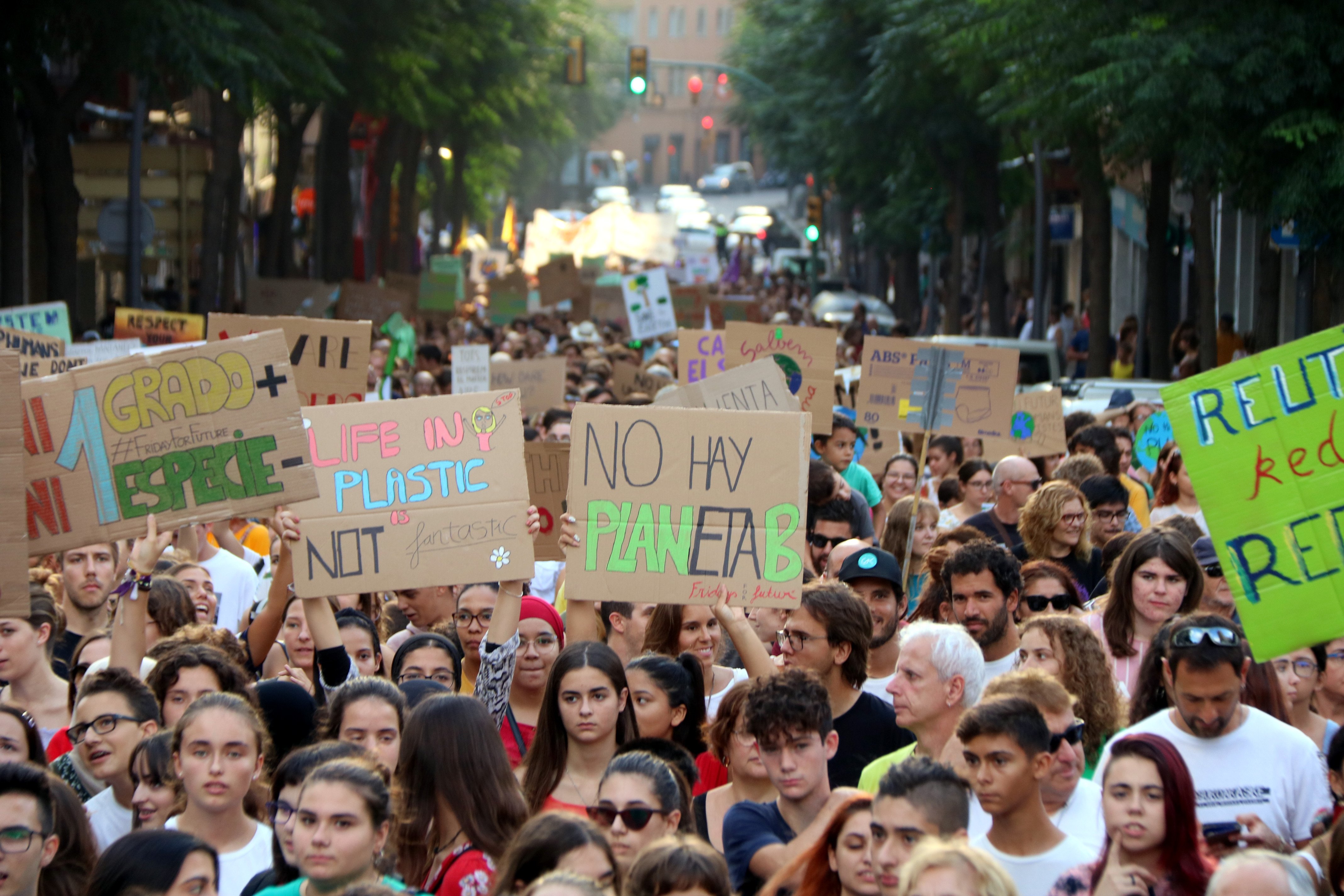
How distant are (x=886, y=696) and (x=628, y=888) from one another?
2.35m

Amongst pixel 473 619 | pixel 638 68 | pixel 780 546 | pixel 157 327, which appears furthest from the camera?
pixel 638 68

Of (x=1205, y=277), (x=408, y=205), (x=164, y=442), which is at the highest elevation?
(x=408, y=205)

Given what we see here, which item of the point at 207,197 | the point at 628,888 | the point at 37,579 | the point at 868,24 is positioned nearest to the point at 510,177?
the point at 868,24

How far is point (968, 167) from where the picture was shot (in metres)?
34.2

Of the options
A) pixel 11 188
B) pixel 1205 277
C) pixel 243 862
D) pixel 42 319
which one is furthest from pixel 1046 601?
pixel 11 188

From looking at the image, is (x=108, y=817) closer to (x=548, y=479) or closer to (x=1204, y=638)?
(x=1204, y=638)

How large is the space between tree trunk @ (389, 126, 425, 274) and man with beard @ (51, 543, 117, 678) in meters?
30.4

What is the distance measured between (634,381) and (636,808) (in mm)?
11826

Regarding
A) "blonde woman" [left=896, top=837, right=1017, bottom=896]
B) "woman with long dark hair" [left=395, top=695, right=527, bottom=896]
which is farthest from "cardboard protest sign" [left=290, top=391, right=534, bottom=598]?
"blonde woman" [left=896, top=837, right=1017, bottom=896]

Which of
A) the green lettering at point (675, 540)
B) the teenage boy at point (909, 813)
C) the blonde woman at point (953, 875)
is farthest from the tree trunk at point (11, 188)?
the blonde woman at point (953, 875)

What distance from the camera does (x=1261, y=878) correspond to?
3.73m

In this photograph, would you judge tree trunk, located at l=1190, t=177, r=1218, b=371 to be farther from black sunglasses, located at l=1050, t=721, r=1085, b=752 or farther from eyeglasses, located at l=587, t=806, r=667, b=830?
eyeglasses, located at l=587, t=806, r=667, b=830

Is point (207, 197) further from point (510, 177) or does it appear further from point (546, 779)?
point (510, 177)

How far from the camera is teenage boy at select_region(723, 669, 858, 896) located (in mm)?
4723
